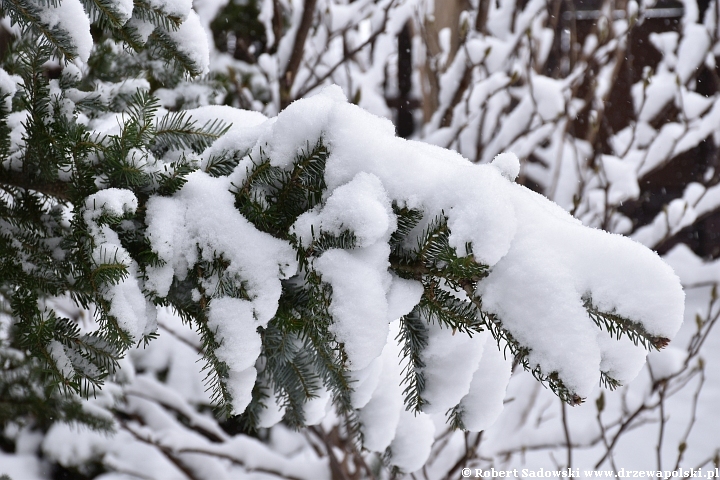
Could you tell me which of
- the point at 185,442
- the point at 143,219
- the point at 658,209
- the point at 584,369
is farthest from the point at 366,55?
the point at 658,209

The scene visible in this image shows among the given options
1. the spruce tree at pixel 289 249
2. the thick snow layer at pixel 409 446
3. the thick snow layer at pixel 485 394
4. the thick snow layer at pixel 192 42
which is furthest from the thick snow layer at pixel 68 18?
the thick snow layer at pixel 409 446

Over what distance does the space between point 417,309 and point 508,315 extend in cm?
22

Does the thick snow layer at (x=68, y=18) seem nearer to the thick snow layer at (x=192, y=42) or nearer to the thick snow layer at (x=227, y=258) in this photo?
the thick snow layer at (x=192, y=42)

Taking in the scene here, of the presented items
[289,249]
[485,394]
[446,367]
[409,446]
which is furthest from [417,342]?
[409,446]

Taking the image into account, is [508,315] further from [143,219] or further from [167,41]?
[167,41]

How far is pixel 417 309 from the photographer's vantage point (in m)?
0.96

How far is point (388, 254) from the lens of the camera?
83 cm

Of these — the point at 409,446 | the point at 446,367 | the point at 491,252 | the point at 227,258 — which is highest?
the point at 491,252

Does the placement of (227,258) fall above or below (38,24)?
below

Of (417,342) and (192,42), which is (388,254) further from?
(192,42)

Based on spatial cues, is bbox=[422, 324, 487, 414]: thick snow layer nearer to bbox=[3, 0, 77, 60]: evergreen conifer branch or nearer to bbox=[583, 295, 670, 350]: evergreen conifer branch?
bbox=[583, 295, 670, 350]: evergreen conifer branch

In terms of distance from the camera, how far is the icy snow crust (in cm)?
73

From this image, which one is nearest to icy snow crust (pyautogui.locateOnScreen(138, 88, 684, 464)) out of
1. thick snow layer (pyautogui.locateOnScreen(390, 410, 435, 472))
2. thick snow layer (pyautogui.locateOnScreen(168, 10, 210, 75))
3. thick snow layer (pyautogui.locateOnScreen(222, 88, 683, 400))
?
thick snow layer (pyautogui.locateOnScreen(222, 88, 683, 400))

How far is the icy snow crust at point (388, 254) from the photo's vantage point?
2.39 ft
